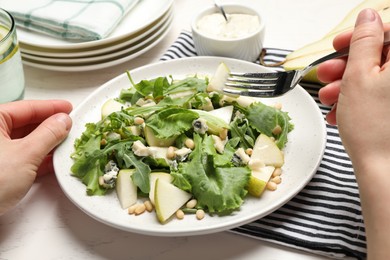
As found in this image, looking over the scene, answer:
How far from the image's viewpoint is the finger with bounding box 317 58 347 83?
122 cm

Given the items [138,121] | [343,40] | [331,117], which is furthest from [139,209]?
[343,40]

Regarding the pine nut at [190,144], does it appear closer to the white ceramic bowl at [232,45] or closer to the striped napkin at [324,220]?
the striped napkin at [324,220]

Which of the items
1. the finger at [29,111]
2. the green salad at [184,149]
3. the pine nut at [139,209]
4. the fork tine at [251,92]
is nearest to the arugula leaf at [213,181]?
the green salad at [184,149]

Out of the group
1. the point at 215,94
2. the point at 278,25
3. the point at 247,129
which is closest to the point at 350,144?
the point at 247,129

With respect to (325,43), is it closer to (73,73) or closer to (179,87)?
(179,87)

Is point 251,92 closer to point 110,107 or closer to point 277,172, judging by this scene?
point 277,172

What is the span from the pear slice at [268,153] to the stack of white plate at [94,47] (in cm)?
61

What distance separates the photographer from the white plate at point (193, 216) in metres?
1.09

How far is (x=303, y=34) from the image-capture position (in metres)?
1.81

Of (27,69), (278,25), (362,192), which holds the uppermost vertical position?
(362,192)

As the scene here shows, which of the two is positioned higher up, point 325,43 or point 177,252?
point 325,43

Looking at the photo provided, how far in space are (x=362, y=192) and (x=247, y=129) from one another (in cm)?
39

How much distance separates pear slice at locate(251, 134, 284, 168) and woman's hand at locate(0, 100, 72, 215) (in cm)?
47

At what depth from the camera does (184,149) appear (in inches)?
48.4
